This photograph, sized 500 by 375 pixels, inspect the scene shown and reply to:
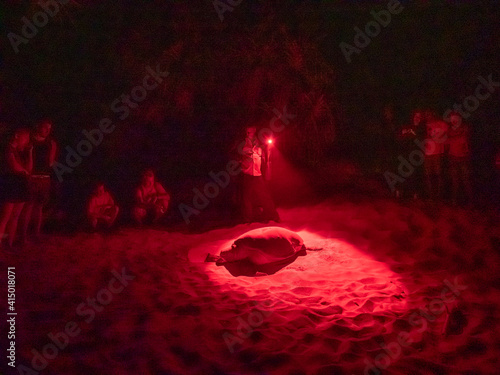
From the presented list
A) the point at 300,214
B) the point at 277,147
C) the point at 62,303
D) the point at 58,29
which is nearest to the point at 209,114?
the point at 277,147

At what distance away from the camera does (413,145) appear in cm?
1055

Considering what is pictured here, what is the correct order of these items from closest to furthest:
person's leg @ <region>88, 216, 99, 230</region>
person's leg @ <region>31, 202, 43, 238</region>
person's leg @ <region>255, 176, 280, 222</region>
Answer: person's leg @ <region>31, 202, 43, 238</region>, person's leg @ <region>88, 216, 99, 230</region>, person's leg @ <region>255, 176, 280, 222</region>

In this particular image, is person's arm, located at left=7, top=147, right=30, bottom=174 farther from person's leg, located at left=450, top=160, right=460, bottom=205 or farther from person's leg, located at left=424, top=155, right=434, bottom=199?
person's leg, located at left=450, top=160, right=460, bottom=205

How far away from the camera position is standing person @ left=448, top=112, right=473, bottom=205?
7.19 meters

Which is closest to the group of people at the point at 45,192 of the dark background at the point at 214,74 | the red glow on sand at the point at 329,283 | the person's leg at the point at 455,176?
the red glow on sand at the point at 329,283

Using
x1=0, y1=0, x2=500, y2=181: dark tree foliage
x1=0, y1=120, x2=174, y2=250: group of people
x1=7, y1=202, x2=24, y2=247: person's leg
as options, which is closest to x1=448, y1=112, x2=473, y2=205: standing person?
x1=0, y1=0, x2=500, y2=181: dark tree foliage

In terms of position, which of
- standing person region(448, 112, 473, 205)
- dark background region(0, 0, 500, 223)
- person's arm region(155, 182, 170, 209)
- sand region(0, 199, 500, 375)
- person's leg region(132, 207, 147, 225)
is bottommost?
sand region(0, 199, 500, 375)

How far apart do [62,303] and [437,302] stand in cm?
435

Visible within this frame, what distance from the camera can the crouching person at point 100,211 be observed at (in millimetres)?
7125

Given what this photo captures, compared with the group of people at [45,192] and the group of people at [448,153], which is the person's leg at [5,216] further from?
the group of people at [448,153]

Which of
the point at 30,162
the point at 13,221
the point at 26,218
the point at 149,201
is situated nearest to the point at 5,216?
the point at 13,221

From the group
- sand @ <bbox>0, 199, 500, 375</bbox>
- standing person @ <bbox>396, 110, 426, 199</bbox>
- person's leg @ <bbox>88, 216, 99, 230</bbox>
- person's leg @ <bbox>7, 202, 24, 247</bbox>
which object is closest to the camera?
sand @ <bbox>0, 199, 500, 375</bbox>

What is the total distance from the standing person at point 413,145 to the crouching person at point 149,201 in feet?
19.3

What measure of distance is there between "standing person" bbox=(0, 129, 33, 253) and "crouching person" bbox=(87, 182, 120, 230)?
1.38 meters
